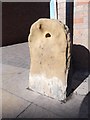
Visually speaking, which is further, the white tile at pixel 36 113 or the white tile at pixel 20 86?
the white tile at pixel 20 86

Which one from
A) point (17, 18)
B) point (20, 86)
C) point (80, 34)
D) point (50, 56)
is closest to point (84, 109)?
point (50, 56)

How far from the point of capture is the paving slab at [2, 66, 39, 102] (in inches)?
135

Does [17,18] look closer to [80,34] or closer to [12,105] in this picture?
[80,34]

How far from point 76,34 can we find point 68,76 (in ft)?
4.72

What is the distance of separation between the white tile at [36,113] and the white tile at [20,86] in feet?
0.93

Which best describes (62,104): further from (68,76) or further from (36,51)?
(36,51)

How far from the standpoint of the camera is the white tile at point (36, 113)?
9.23 feet

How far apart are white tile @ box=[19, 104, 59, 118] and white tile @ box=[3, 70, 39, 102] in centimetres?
28

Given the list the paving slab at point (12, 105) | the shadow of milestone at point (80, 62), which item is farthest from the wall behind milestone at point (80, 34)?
the paving slab at point (12, 105)

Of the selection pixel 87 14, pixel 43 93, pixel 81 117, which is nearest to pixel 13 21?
pixel 87 14

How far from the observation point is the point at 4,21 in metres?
9.62

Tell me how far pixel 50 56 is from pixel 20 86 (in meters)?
1.08

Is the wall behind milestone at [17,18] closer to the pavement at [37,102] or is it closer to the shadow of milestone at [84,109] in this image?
the pavement at [37,102]

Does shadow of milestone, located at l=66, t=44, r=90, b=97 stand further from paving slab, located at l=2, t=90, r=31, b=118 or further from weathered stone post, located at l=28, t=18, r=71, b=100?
paving slab, located at l=2, t=90, r=31, b=118
